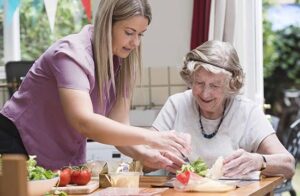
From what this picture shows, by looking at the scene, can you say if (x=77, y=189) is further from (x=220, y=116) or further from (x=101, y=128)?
(x=220, y=116)

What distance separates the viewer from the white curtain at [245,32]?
381 centimetres

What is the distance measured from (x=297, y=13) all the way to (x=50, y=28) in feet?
5.78

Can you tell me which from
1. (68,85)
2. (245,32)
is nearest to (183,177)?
(68,85)

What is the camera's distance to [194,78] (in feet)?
8.68

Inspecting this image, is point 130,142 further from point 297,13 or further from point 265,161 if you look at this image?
point 297,13

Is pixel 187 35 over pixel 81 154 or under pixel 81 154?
over

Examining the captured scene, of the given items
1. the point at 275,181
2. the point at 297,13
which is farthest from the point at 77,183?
the point at 297,13

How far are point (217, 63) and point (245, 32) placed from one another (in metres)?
1.38

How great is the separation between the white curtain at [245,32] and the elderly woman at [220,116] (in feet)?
3.69

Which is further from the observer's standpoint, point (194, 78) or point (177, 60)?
point (177, 60)

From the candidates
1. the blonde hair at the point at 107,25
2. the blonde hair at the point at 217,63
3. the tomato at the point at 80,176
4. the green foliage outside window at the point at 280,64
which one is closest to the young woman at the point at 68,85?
the blonde hair at the point at 107,25

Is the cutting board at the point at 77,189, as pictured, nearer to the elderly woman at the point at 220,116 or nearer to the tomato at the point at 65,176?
the tomato at the point at 65,176

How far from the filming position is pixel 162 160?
240 centimetres

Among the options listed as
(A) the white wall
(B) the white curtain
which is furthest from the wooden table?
(A) the white wall
